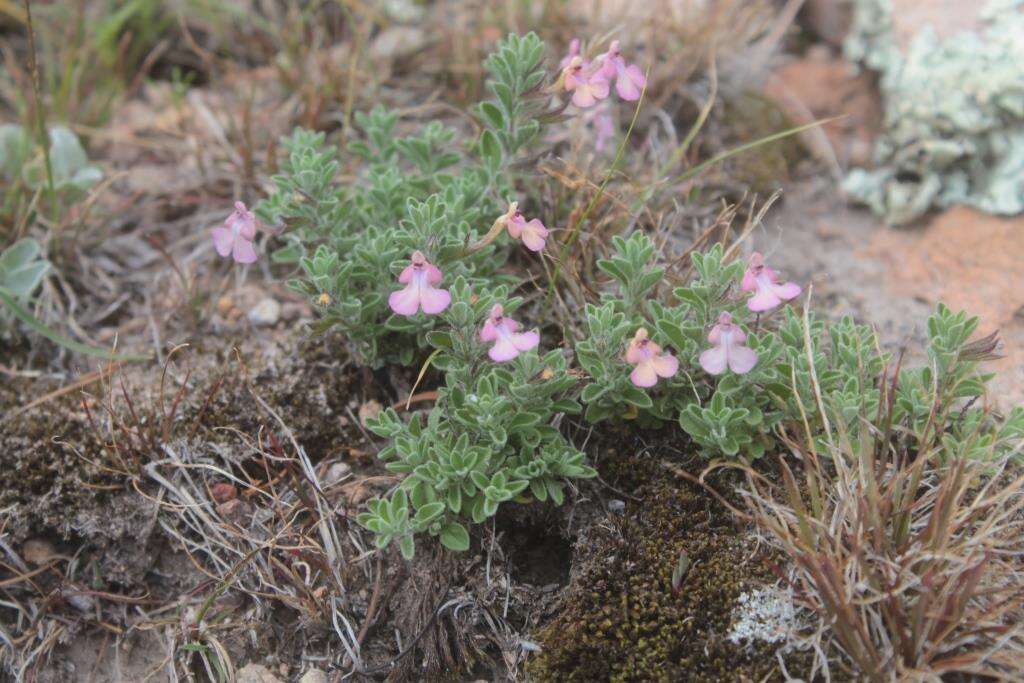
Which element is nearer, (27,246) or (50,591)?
(50,591)

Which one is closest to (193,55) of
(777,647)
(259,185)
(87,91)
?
(87,91)

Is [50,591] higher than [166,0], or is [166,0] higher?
[166,0]

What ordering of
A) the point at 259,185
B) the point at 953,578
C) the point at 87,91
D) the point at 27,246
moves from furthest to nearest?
the point at 87,91 → the point at 259,185 → the point at 27,246 → the point at 953,578

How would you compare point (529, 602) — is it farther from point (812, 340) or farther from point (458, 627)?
point (812, 340)

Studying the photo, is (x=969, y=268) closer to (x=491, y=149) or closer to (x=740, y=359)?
(x=740, y=359)

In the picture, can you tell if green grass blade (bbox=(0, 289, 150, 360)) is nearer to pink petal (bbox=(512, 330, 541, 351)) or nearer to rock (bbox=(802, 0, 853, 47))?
pink petal (bbox=(512, 330, 541, 351))

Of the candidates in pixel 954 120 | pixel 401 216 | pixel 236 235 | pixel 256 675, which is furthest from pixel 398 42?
pixel 256 675

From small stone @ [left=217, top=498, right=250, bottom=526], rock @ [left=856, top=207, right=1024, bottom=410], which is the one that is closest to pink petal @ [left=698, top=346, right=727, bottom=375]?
rock @ [left=856, top=207, right=1024, bottom=410]
